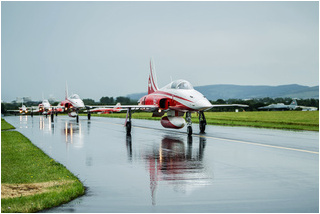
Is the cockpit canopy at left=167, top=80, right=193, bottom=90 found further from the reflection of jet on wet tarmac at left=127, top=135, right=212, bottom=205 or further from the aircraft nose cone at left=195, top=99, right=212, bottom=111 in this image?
the reflection of jet on wet tarmac at left=127, top=135, right=212, bottom=205

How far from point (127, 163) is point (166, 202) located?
4.65 meters

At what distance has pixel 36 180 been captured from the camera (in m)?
8.57

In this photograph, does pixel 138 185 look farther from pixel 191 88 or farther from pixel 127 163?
pixel 191 88

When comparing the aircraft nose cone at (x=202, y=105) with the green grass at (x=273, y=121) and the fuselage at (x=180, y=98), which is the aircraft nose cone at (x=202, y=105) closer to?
the fuselage at (x=180, y=98)

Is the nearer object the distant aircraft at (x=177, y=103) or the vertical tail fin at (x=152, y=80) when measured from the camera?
the distant aircraft at (x=177, y=103)

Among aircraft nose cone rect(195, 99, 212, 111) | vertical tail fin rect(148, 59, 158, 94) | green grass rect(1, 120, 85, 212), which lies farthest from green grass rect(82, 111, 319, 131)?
green grass rect(1, 120, 85, 212)

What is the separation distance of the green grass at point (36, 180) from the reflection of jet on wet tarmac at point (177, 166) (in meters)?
1.76

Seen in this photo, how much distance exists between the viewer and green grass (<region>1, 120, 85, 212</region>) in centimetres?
656

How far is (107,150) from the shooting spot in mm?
14461

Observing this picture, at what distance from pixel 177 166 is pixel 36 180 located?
390 cm

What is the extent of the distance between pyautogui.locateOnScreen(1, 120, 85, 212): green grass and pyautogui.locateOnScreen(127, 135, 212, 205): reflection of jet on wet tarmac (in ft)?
5.76

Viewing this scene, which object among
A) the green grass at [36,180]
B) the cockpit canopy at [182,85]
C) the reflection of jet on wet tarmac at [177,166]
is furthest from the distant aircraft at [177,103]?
the green grass at [36,180]

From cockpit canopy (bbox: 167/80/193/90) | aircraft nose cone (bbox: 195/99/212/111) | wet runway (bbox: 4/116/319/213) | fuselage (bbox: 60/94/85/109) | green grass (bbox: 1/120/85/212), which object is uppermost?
cockpit canopy (bbox: 167/80/193/90)

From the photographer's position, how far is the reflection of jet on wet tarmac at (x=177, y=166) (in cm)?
836
